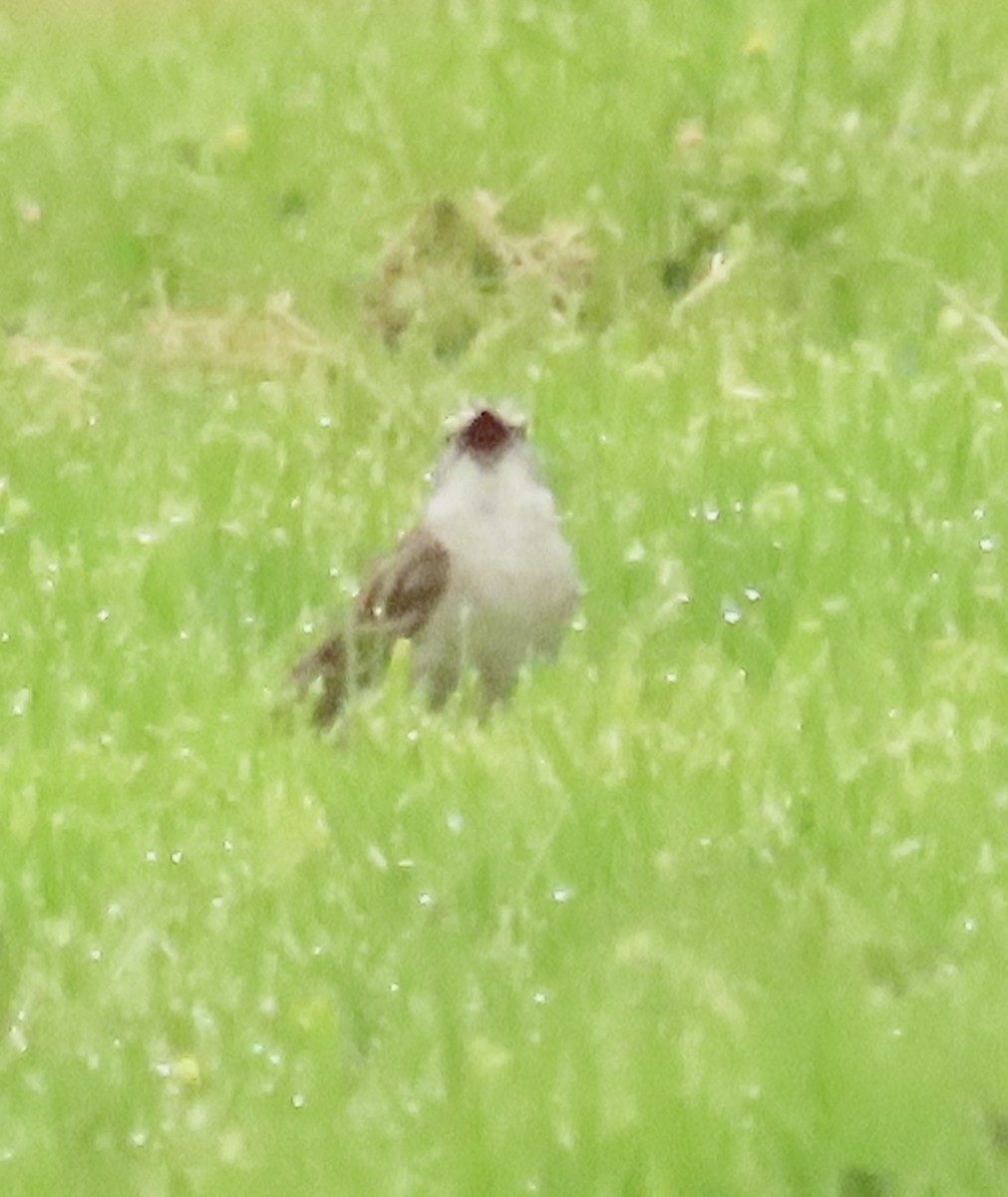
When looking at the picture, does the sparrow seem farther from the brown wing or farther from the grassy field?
the grassy field

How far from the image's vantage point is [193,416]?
41.3ft

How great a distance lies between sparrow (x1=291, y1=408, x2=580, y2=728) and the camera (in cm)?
930

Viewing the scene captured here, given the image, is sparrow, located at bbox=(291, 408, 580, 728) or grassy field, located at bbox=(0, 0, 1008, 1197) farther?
sparrow, located at bbox=(291, 408, 580, 728)

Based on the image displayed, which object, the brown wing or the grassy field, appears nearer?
the grassy field

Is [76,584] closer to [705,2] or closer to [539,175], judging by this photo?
[539,175]

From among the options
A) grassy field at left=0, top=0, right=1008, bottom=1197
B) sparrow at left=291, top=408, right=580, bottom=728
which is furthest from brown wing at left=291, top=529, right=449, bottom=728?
grassy field at left=0, top=0, right=1008, bottom=1197

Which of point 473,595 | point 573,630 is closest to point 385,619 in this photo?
point 473,595

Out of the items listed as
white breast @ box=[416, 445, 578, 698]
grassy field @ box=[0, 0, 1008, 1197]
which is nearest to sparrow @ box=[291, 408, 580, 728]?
white breast @ box=[416, 445, 578, 698]

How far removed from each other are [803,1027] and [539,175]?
8259 millimetres

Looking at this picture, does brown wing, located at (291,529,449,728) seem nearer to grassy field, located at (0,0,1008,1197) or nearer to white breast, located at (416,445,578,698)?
white breast, located at (416,445,578,698)

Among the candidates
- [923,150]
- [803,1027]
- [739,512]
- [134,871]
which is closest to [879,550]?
[739,512]

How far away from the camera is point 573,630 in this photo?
936 centimetres

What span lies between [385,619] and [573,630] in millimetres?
508

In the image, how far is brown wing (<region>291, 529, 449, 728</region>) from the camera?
9.28 m
